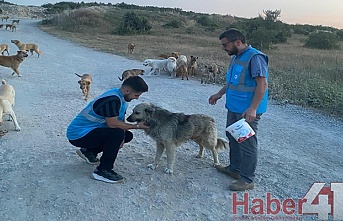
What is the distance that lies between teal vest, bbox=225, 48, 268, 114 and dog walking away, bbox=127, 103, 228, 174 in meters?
0.73

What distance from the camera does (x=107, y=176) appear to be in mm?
4539

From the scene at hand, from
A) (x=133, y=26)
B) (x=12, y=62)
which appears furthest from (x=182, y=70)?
(x=133, y=26)

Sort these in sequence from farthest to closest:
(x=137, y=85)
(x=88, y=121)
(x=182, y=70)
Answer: (x=182, y=70)
(x=88, y=121)
(x=137, y=85)

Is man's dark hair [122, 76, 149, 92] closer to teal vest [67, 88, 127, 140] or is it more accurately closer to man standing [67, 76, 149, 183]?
man standing [67, 76, 149, 183]

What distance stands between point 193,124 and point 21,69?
1064 centimetres

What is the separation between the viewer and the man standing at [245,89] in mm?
4023

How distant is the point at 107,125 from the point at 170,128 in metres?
0.80

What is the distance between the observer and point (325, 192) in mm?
4645

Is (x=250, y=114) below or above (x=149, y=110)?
above

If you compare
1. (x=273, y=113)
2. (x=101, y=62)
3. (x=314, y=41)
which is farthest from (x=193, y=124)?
(x=314, y=41)

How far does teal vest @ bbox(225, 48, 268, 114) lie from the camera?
4.17 meters

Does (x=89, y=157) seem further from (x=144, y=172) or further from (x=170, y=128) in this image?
(x=170, y=128)

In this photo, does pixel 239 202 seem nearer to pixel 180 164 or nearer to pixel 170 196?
pixel 170 196

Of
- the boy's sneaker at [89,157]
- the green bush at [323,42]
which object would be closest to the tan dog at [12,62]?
the boy's sneaker at [89,157]
